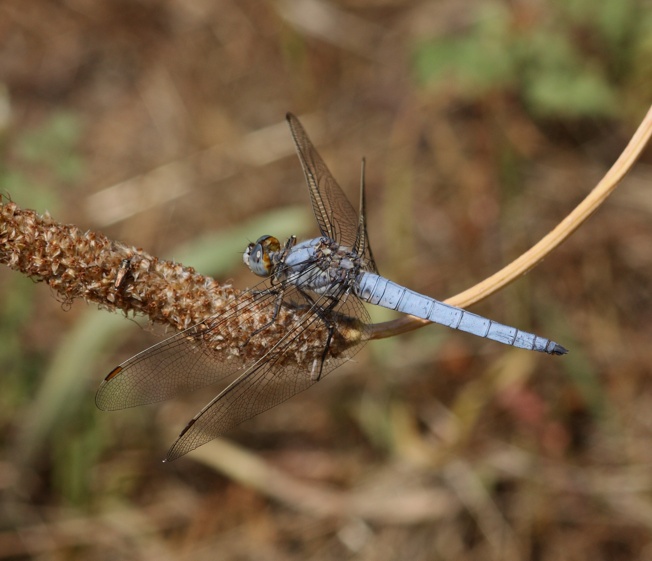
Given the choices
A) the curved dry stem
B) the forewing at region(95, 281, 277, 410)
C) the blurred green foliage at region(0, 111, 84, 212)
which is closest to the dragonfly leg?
the forewing at region(95, 281, 277, 410)

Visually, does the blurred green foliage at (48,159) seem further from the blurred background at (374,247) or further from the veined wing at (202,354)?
the veined wing at (202,354)

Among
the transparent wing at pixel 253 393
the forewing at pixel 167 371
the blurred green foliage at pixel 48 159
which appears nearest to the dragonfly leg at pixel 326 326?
the transparent wing at pixel 253 393

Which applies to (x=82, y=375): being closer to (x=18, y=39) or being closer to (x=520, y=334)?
(x=520, y=334)

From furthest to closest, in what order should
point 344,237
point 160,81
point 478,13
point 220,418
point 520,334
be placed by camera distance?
point 160,81
point 478,13
point 344,237
point 520,334
point 220,418

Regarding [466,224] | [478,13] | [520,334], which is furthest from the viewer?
[478,13]

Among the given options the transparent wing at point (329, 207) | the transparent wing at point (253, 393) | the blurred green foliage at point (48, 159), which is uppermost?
the blurred green foliage at point (48, 159)

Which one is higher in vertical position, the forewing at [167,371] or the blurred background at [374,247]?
the blurred background at [374,247]

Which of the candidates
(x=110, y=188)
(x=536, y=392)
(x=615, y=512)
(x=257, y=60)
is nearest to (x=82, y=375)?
(x=110, y=188)
